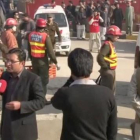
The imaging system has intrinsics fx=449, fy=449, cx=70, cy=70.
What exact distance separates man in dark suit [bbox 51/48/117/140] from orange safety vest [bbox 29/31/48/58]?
479cm

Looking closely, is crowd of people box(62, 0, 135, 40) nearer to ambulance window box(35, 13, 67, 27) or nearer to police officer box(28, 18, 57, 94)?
ambulance window box(35, 13, 67, 27)

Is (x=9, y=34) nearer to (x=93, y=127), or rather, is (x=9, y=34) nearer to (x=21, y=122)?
(x=21, y=122)

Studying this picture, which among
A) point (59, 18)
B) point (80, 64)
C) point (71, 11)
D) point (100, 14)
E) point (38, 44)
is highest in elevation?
point (80, 64)

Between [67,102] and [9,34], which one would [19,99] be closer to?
[67,102]

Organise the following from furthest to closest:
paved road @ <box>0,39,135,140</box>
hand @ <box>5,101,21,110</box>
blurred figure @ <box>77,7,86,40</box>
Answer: blurred figure @ <box>77,7,86,40</box> < paved road @ <box>0,39,135,140</box> < hand @ <box>5,101,21,110</box>

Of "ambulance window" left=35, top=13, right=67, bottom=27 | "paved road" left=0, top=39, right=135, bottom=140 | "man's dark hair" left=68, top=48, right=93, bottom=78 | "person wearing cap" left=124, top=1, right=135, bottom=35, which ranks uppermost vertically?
"man's dark hair" left=68, top=48, right=93, bottom=78

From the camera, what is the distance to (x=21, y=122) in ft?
14.7

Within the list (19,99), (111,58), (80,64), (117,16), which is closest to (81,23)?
(117,16)

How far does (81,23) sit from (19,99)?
18.4 m

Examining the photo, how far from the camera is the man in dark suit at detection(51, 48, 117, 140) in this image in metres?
3.58

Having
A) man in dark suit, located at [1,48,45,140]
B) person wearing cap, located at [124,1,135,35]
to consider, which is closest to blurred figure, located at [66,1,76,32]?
person wearing cap, located at [124,1,135,35]

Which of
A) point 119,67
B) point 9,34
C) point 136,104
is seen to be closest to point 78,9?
point 119,67

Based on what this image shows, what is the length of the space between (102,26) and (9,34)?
1205 centimetres

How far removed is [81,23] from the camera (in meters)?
22.6
